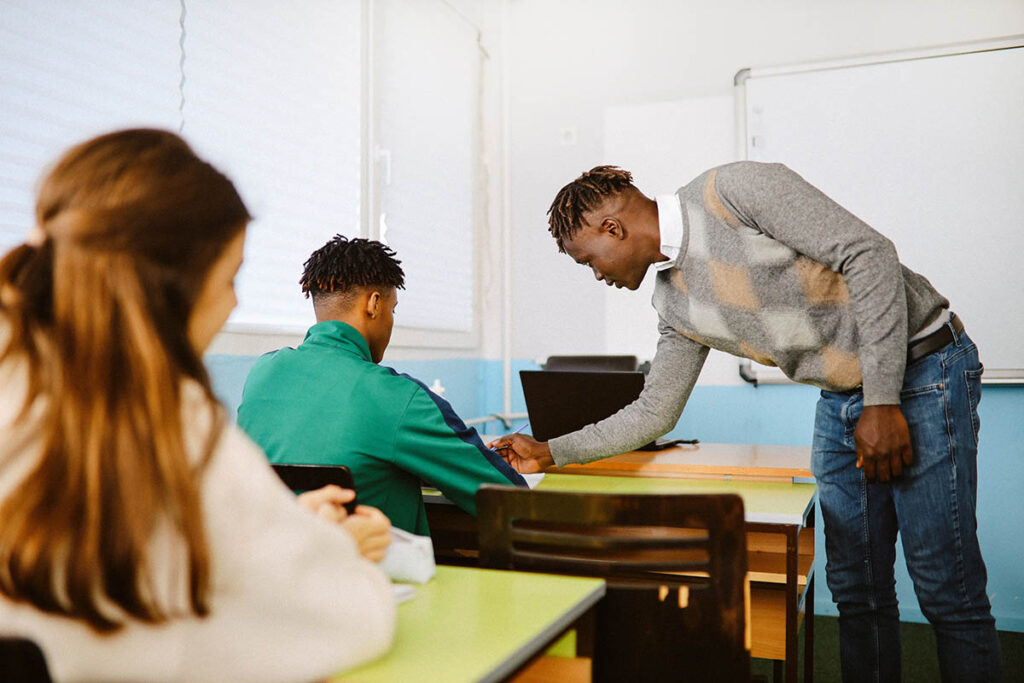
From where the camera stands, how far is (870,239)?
151 cm

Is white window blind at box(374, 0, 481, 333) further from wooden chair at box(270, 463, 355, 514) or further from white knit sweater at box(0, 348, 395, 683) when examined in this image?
white knit sweater at box(0, 348, 395, 683)

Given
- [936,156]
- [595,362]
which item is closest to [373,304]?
[595,362]

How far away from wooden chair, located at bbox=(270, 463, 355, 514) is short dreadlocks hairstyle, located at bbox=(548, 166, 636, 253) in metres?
0.82

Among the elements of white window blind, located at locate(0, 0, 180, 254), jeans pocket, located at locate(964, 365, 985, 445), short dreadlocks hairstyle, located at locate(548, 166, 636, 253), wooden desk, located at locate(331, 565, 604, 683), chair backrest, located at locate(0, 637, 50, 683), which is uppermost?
white window blind, located at locate(0, 0, 180, 254)

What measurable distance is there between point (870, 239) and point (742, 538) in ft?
2.37

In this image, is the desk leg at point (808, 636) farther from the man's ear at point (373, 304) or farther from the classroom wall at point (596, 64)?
the classroom wall at point (596, 64)

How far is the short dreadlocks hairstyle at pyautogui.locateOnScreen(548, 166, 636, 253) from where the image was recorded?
1788 mm

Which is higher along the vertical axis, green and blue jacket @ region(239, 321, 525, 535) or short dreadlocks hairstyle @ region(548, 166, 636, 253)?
short dreadlocks hairstyle @ region(548, 166, 636, 253)

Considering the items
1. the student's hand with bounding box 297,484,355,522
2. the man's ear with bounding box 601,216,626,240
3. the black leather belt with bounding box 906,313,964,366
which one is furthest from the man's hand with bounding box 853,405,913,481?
the student's hand with bounding box 297,484,355,522

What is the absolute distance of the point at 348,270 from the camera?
1746 millimetres

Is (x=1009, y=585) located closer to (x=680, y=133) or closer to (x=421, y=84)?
(x=680, y=133)

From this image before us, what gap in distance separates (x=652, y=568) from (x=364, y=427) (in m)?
0.56

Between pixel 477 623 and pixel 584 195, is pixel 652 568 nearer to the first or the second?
pixel 477 623

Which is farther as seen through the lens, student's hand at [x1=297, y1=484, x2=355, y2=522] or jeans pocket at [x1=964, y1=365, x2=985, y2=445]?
jeans pocket at [x1=964, y1=365, x2=985, y2=445]
